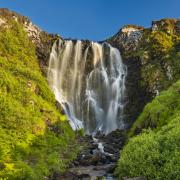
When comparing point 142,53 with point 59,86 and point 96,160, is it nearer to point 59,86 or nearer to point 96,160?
point 59,86

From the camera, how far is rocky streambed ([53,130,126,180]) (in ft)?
81.2

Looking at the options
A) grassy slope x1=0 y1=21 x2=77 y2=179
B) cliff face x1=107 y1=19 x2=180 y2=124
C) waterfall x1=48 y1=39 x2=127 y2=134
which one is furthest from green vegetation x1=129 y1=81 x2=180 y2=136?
cliff face x1=107 y1=19 x2=180 y2=124

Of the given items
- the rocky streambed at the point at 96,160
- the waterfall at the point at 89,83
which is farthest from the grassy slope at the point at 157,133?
the waterfall at the point at 89,83

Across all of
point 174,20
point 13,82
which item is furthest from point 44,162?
point 174,20

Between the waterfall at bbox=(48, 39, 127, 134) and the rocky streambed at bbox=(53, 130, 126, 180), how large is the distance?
29.3ft

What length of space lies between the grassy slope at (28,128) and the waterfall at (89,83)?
230 inches

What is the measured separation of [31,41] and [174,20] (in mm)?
27387

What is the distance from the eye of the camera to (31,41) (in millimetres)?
60000

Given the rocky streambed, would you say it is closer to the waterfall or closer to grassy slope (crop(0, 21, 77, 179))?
grassy slope (crop(0, 21, 77, 179))

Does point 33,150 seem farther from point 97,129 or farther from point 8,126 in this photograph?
point 97,129

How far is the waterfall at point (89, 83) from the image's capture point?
5116 cm

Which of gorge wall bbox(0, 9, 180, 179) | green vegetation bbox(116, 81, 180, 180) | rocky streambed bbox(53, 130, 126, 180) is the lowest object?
green vegetation bbox(116, 81, 180, 180)

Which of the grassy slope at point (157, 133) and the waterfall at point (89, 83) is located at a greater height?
the waterfall at point (89, 83)

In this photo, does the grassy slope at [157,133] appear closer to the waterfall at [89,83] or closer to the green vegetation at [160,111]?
the green vegetation at [160,111]
